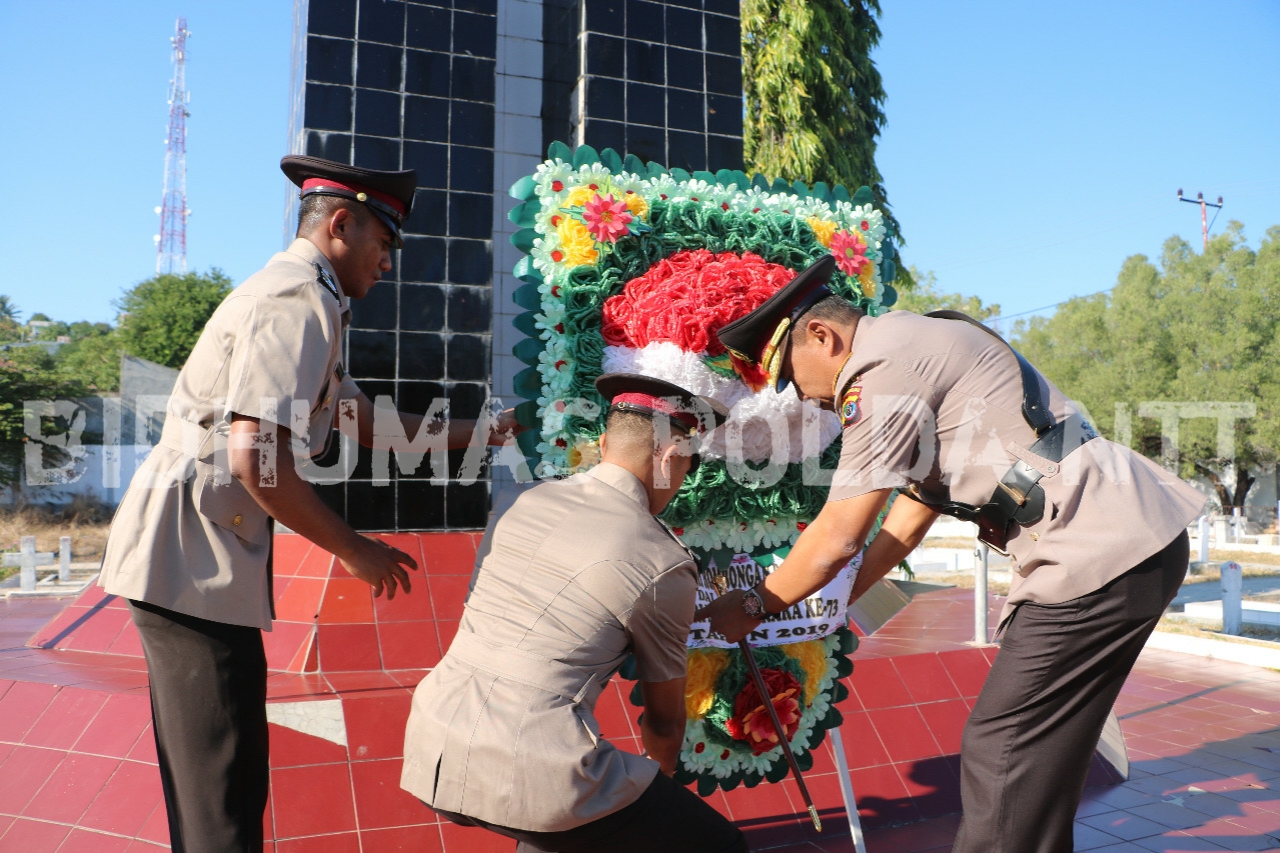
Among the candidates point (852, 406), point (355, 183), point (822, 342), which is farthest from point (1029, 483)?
point (355, 183)

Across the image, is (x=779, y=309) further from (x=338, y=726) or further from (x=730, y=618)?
(x=338, y=726)

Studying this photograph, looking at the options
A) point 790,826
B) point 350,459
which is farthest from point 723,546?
point 350,459

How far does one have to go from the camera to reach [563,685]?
1827 mm

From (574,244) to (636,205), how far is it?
0.80ft

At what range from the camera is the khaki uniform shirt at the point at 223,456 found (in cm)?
199

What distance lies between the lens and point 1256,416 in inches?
980

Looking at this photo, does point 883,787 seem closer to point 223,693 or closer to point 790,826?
point 790,826

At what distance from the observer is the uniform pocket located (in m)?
2.06

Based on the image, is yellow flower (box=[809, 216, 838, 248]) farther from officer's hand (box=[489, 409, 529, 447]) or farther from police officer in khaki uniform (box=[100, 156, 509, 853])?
police officer in khaki uniform (box=[100, 156, 509, 853])

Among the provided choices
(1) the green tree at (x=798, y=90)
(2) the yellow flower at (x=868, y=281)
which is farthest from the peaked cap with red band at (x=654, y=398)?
A: (1) the green tree at (x=798, y=90)

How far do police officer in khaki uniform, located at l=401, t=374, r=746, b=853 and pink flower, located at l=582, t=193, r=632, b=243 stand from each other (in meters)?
1.01

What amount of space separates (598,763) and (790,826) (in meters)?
1.97

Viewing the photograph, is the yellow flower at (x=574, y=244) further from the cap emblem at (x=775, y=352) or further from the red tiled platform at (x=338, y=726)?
the red tiled platform at (x=338, y=726)

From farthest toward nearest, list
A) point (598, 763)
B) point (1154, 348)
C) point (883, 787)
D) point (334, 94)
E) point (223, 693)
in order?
point (1154, 348), point (334, 94), point (883, 787), point (223, 693), point (598, 763)
